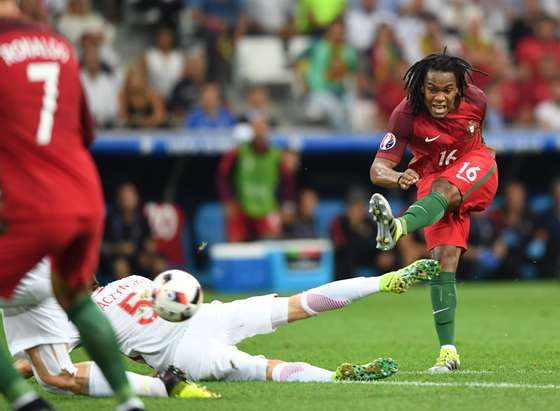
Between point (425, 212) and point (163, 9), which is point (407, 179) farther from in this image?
point (163, 9)

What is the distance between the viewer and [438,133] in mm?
8469

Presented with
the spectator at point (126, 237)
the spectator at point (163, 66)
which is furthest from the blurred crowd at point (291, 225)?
the spectator at point (163, 66)

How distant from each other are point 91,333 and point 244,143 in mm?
11500

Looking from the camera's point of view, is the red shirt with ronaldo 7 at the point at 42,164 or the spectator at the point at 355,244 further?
the spectator at the point at 355,244

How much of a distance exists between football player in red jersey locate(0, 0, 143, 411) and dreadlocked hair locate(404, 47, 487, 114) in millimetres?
3204

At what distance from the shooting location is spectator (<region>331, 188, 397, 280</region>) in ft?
57.8

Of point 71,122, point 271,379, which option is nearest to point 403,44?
point 271,379

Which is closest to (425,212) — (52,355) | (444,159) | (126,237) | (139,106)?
(444,159)

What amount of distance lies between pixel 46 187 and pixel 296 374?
93.5 inches

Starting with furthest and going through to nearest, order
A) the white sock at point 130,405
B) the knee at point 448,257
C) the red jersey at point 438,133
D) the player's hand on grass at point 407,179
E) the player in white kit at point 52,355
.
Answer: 1. the red jersey at point 438,133
2. the knee at point 448,257
3. the player's hand on grass at point 407,179
4. the player in white kit at point 52,355
5. the white sock at point 130,405

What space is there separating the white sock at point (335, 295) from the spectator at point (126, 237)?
30.8ft

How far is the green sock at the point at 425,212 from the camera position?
793cm

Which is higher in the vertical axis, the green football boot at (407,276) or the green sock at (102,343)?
the green sock at (102,343)

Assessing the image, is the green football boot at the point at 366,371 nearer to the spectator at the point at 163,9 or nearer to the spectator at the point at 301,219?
the spectator at the point at 301,219
